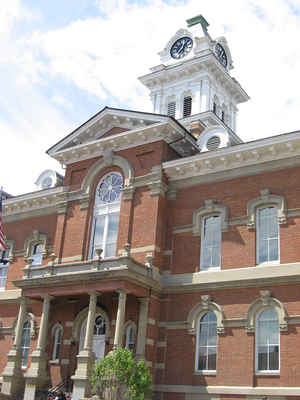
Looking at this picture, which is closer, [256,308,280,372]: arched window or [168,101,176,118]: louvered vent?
[256,308,280,372]: arched window

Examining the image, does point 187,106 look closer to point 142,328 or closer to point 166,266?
point 166,266

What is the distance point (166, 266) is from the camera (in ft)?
83.7

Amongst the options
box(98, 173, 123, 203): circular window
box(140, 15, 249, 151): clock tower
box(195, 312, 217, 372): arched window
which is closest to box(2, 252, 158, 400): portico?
box(195, 312, 217, 372): arched window

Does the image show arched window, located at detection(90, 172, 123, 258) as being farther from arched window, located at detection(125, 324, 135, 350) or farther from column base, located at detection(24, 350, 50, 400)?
column base, located at detection(24, 350, 50, 400)

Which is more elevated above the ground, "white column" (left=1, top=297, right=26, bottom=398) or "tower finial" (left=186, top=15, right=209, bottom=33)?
"tower finial" (left=186, top=15, right=209, bottom=33)

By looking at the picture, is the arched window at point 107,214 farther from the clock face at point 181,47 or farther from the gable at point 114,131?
the clock face at point 181,47

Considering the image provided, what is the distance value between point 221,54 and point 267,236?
75.8 ft

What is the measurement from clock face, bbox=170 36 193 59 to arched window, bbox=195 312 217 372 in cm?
2446

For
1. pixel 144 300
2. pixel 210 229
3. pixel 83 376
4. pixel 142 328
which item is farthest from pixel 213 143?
pixel 83 376

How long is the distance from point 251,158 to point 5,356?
16528mm

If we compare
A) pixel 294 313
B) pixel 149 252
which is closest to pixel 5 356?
pixel 149 252

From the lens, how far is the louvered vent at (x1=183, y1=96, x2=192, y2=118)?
1581 inches

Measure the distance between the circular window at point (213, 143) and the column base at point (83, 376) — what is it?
11413 millimetres

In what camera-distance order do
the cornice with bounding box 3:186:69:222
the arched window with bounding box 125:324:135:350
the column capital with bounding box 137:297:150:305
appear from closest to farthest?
the column capital with bounding box 137:297:150:305, the arched window with bounding box 125:324:135:350, the cornice with bounding box 3:186:69:222
